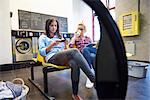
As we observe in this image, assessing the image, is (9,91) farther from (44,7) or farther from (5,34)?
(44,7)

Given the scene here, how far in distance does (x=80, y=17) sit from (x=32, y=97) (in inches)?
188

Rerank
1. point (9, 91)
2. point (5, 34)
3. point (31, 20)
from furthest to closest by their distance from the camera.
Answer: point (31, 20) < point (5, 34) < point (9, 91)

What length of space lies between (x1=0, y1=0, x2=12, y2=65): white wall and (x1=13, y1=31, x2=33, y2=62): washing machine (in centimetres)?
35

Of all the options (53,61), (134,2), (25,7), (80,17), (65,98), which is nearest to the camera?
(65,98)

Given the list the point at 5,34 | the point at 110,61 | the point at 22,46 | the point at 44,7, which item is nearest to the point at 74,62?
the point at 110,61

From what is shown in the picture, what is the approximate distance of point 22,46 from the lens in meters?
3.97

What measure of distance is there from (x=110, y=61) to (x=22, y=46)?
3.90m

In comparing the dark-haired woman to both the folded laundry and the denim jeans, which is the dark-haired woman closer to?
the denim jeans

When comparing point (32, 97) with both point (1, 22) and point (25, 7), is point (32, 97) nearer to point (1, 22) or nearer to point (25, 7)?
point (1, 22)

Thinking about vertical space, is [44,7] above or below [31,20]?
above

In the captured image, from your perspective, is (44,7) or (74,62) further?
(44,7)

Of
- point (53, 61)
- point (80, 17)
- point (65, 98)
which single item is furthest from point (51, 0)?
point (65, 98)

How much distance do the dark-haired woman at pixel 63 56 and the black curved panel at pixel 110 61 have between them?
2.84ft

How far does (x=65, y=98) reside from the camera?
5.47ft
